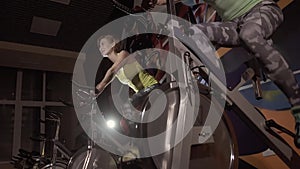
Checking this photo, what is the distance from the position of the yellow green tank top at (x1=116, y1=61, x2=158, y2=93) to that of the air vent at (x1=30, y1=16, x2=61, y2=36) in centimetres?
274

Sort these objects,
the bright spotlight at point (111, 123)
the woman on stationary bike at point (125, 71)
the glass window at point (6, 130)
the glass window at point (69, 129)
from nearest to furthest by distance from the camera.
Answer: the woman on stationary bike at point (125, 71) → the bright spotlight at point (111, 123) → the glass window at point (6, 130) → the glass window at point (69, 129)

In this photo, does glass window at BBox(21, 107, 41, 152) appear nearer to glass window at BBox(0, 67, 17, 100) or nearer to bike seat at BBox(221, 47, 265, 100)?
glass window at BBox(0, 67, 17, 100)

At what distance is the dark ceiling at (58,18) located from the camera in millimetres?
4293

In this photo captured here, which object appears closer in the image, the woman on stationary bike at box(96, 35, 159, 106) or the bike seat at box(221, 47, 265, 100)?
the bike seat at box(221, 47, 265, 100)

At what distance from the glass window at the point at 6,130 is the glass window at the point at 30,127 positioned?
22cm

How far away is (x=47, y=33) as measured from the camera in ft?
16.9

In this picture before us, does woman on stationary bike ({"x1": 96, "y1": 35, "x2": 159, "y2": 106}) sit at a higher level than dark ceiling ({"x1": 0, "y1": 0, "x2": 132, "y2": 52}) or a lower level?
lower

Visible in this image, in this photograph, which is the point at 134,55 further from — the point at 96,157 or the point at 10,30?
the point at 10,30

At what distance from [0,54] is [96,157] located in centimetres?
371

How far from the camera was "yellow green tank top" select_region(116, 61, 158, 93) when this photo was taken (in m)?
2.45

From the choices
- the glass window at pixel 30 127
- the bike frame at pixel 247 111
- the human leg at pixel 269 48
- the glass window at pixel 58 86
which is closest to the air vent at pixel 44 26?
the glass window at pixel 58 86

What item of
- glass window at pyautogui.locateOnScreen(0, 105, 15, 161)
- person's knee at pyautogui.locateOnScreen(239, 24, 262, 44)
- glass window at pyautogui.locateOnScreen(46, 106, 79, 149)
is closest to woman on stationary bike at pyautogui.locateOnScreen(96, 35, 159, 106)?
person's knee at pyautogui.locateOnScreen(239, 24, 262, 44)

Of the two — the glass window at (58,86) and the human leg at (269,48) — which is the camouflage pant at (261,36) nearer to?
the human leg at (269,48)

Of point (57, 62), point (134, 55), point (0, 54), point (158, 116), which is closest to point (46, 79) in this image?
point (57, 62)
